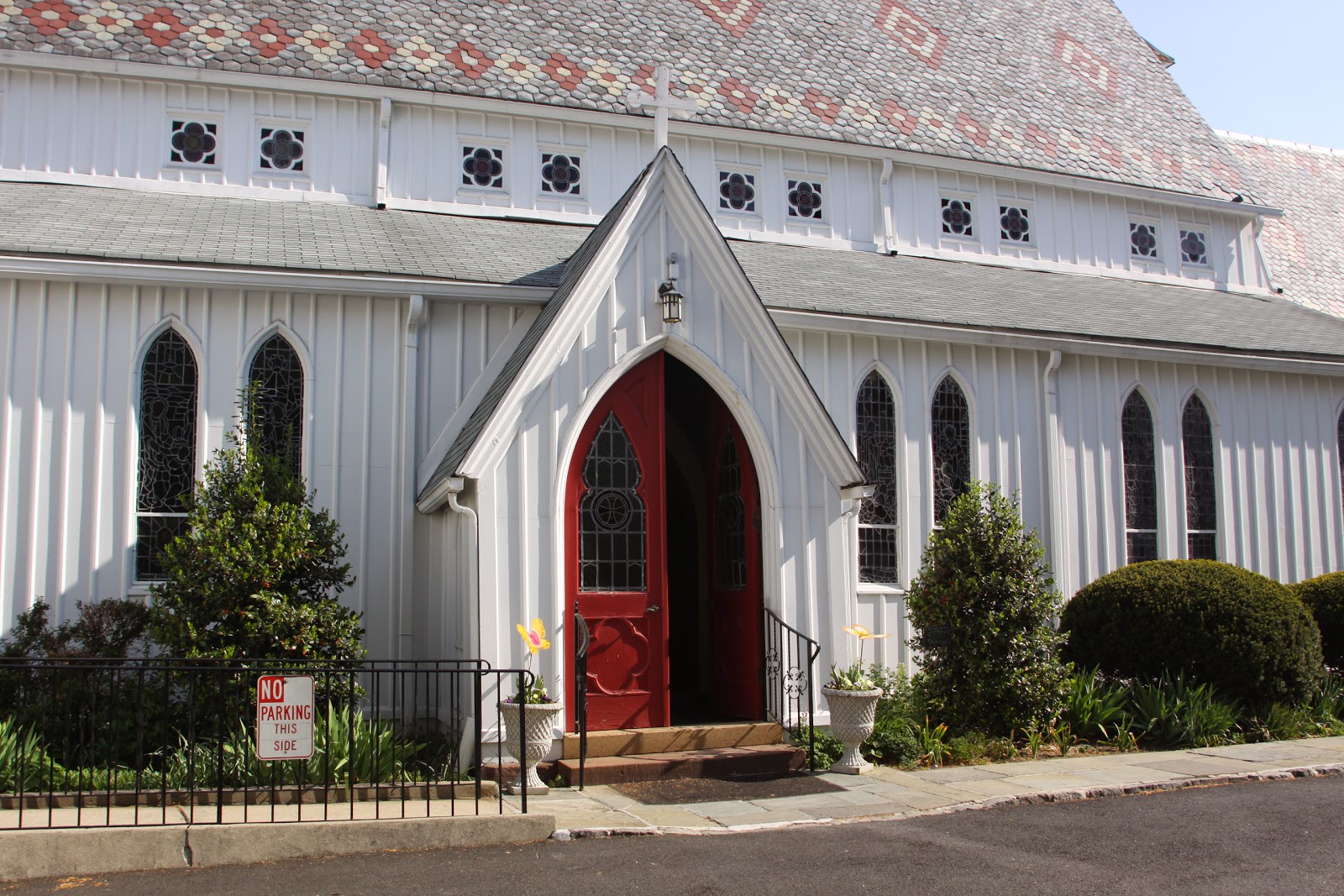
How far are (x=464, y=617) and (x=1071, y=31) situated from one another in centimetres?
1811

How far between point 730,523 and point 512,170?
628 centimetres

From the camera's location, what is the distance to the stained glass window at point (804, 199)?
55.3ft

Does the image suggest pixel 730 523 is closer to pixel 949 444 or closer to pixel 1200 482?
pixel 949 444

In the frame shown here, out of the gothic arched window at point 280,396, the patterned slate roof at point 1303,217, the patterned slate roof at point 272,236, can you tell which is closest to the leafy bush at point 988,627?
the patterned slate roof at point 272,236

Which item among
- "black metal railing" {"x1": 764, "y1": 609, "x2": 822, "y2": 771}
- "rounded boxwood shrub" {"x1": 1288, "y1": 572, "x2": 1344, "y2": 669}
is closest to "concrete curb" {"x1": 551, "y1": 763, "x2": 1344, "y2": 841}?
"black metal railing" {"x1": 764, "y1": 609, "x2": 822, "y2": 771}

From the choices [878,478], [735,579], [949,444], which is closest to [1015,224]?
[949,444]

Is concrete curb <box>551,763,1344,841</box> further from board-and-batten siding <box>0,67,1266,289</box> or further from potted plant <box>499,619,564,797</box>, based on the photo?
board-and-batten siding <box>0,67,1266,289</box>

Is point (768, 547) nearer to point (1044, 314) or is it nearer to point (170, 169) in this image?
point (1044, 314)

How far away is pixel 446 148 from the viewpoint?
50.6 feet

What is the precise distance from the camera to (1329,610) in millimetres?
13922

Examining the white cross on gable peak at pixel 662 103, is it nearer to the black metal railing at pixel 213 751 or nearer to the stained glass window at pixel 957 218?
the black metal railing at pixel 213 751

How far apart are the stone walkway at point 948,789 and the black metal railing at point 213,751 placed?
732 mm

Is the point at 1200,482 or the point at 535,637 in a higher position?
the point at 1200,482

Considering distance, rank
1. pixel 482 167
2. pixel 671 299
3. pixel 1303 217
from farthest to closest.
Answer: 1. pixel 1303 217
2. pixel 482 167
3. pixel 671 299
